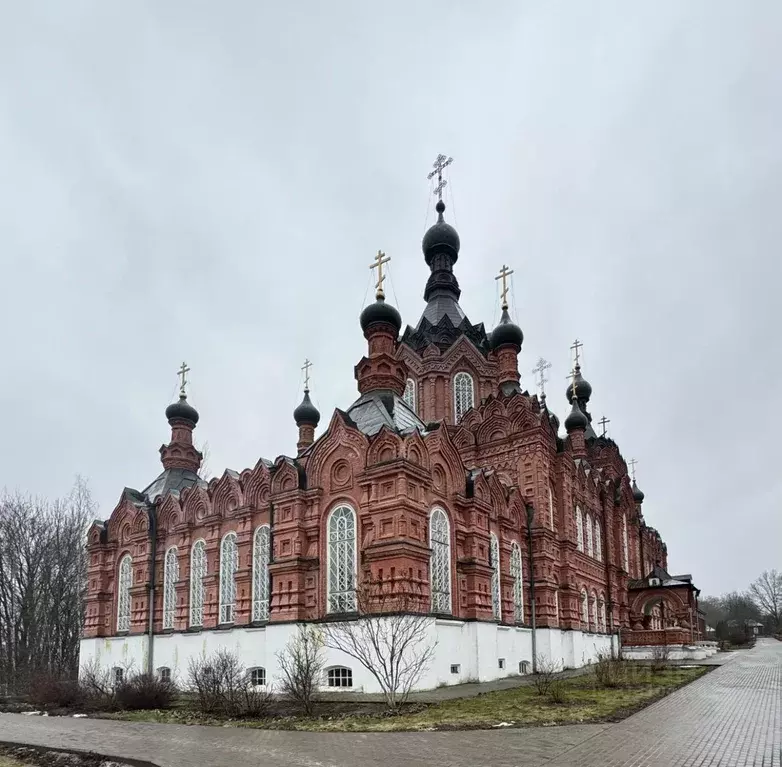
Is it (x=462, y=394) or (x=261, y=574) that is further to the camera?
(x=462, y=394)

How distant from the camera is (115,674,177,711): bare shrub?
14.0 m

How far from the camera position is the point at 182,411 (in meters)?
26.1

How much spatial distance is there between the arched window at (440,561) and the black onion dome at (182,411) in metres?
12.7

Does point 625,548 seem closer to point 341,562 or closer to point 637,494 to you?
point 637,494

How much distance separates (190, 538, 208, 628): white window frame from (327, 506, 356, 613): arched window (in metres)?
5.44

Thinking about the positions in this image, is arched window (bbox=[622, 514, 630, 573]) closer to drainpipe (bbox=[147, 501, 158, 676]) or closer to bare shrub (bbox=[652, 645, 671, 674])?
bare shrub (bbox=[652, 645, 671, 674])

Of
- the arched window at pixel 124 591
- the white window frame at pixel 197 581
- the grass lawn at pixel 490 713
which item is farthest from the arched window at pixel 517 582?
the arched window at pixel 124 591

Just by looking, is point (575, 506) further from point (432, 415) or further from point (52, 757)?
point (52, 757)

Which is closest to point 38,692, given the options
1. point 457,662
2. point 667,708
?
point 457,662

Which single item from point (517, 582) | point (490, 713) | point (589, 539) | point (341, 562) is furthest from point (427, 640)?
point (589, 539)

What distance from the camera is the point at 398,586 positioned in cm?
1474

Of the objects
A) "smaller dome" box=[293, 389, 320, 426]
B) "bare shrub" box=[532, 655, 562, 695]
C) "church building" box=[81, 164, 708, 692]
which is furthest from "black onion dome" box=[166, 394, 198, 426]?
"bare shrub" box=[532, 655, 562, 695]

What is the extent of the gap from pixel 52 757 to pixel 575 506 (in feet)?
67.1

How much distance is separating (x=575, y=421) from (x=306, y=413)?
11.7 metres
